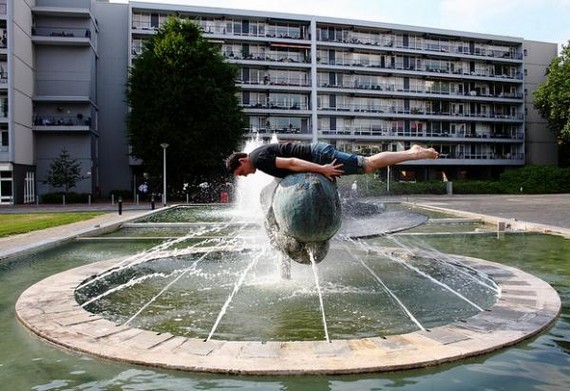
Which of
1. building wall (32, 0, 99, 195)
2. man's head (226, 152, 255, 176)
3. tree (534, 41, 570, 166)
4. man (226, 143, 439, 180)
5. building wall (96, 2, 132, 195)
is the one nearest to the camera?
man (226, 143, 439, 180)

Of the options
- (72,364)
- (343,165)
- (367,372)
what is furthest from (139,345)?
(343,165)

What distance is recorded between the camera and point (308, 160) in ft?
30.7

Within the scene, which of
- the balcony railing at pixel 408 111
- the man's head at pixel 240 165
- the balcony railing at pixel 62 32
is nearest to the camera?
the man's head at pixel 240 165

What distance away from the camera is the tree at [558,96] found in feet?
209

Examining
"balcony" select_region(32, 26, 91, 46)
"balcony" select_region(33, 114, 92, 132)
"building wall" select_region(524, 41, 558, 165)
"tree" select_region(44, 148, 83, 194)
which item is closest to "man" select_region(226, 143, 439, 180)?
"tree" select_region(44, 148, 83, 194)

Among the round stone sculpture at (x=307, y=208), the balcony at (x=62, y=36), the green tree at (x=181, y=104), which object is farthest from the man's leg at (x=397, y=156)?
the balcony at (x=62, y=36)

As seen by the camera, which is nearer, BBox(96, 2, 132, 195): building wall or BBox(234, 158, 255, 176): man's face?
BBox(234, 158, 255, 176): man's face

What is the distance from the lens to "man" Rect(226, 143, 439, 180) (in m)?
8.86

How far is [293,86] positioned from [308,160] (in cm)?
5993

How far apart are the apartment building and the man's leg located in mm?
43844

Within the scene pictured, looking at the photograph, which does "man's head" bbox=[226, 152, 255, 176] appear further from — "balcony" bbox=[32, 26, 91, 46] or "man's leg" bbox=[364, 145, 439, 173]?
"balcony" bbox=[32, 26, 91, 46]

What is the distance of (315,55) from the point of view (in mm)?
68625

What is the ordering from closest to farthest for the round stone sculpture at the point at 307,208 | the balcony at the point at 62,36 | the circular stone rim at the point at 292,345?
the circular stone rim at the point at 292,345
the round stone sculpture at the point at 307,208
the balcony at the point at 62,36

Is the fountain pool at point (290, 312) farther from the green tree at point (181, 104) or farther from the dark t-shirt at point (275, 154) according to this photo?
the green tree at point (181, 104)
